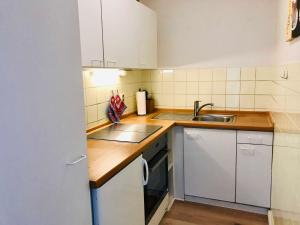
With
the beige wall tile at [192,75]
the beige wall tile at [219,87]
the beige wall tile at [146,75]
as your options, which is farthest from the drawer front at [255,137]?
the beige wall tile at [146,75]

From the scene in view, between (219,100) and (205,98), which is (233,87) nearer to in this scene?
(219,100)

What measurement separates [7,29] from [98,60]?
0.89 m

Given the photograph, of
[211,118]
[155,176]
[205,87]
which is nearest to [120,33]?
[155,176]

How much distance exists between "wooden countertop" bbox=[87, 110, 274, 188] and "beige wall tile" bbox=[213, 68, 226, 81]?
380mm

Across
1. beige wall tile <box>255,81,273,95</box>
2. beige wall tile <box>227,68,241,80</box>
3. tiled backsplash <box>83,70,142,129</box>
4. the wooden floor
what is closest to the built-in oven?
the wooden floor

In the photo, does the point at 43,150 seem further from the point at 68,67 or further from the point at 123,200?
the point at 123,200

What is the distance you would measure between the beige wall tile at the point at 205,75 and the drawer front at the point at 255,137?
81cm

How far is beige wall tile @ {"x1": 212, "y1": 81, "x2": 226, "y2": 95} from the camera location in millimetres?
2693

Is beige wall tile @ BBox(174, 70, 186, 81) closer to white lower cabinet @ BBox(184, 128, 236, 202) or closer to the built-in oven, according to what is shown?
white lower cabinet @ BBox(184, 128, 236, 202)

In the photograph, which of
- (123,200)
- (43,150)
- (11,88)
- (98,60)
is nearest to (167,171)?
(123,200)

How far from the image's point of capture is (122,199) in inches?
53.9

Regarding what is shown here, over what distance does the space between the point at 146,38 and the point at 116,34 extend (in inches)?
25.1

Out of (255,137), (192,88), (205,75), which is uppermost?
(205,75)

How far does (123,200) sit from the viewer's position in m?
1.38
